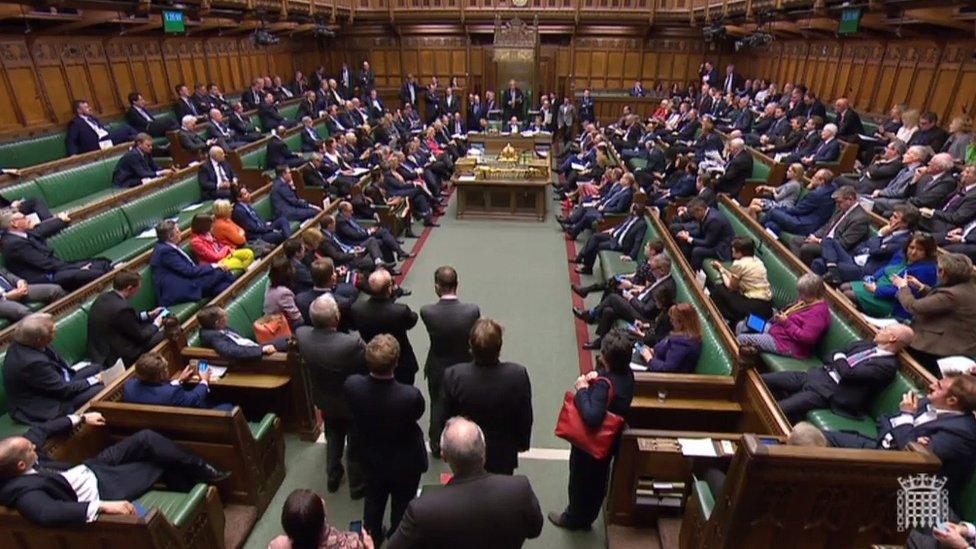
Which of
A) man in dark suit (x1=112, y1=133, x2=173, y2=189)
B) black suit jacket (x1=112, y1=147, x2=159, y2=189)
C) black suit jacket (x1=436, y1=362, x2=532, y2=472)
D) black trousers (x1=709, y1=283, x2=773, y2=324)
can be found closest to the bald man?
black trousers (x1=709, y1=283, x2=773, y2=324)

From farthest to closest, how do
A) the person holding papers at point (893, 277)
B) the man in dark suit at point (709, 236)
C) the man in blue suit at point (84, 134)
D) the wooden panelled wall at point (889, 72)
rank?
1. the wooden panelled wall at point (889, 72)
2. the man in blue suit at point (84, 134)
3. the man in dark suit at point (709, 236)
4. the person holding papers at point (893, 277)

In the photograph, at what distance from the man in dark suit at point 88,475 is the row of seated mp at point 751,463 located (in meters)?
2.24

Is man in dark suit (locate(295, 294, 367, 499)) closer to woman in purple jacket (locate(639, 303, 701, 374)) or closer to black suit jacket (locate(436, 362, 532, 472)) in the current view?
black suit jacket (locate(436, 362, 532, 472))

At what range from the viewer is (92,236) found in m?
5.19

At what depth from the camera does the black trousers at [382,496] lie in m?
2.64

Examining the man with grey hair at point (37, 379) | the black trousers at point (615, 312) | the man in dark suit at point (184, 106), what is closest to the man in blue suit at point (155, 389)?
the man with grey hair at point (37, 379)

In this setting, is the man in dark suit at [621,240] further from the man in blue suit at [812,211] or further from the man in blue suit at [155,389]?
the man in blue suit at [155,389]

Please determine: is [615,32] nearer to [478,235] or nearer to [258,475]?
[478,235]

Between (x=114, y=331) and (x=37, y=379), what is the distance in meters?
0.68

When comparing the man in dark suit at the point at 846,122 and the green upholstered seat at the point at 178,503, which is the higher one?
the man in dark suit at the point at 846,122

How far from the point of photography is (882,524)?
82.7 inches

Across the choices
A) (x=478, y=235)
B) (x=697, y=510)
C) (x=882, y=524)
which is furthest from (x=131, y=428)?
(x=478, y=235)

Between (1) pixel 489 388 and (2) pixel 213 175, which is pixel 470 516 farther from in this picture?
(2) pixel 213 175

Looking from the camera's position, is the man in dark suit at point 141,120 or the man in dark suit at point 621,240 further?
the man in dark suit at point 141,120
